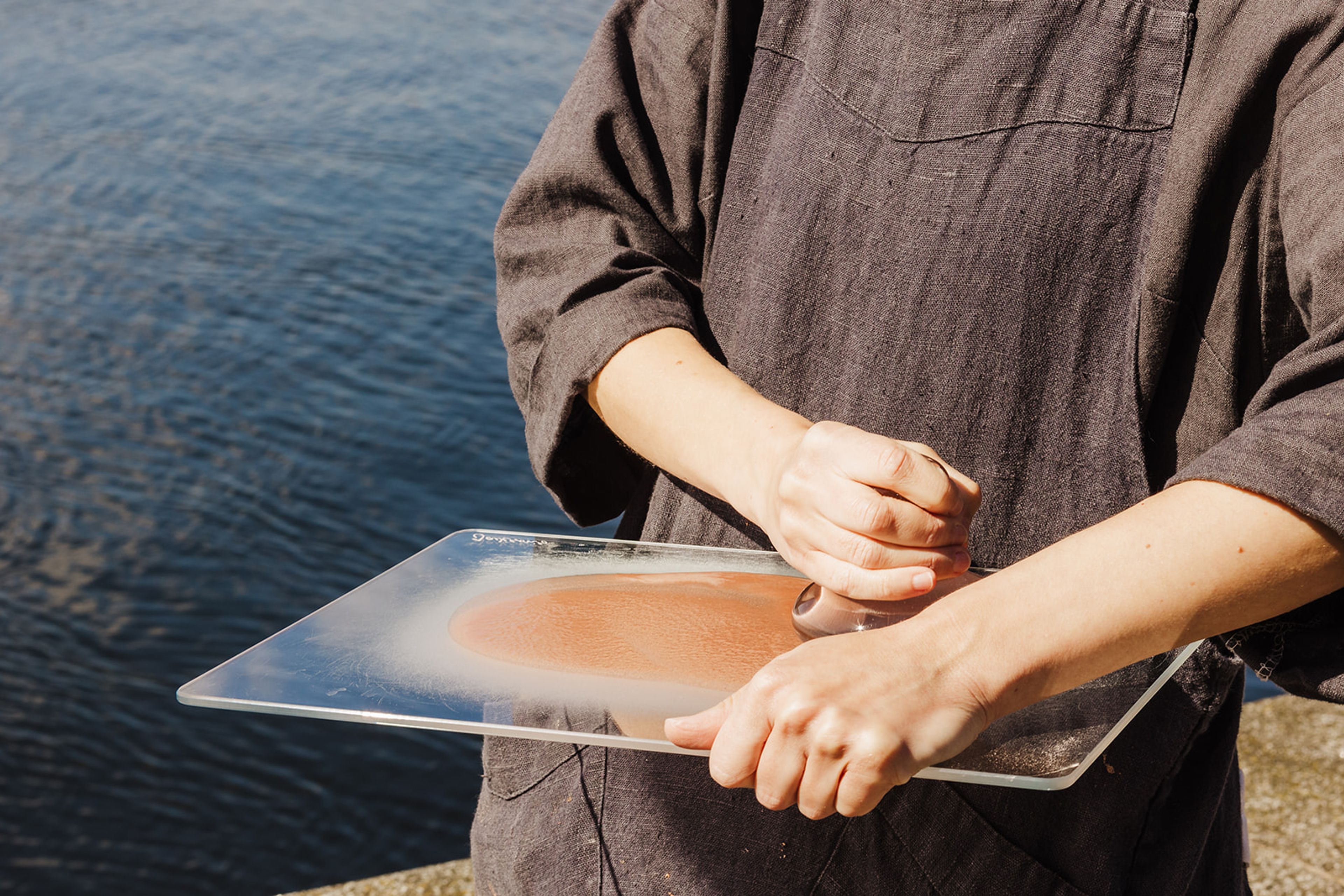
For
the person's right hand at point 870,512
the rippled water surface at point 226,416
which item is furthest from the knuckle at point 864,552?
the rippled water surface at point 226,416

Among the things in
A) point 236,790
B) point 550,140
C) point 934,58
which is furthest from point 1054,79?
point 236,790

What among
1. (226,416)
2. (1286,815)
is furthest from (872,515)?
(226,416)

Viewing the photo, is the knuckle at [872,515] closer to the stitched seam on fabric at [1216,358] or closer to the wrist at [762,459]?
the wrist at [762,459]

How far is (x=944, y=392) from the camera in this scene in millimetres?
1095

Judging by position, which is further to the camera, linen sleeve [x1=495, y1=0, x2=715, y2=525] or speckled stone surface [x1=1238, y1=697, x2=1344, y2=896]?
speckled stone surface [x1=1238, y1=697, x2=1344, y2=896]

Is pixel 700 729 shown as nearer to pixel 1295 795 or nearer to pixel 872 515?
pixel 872 515

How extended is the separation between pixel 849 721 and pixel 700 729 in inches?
4.6

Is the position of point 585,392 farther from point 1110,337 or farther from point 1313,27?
point 1313,27

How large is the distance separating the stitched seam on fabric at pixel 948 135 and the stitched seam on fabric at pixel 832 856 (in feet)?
2.06

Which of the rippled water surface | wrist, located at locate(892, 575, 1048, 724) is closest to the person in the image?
wrist, located at locate(892, 575, 1048, 724)

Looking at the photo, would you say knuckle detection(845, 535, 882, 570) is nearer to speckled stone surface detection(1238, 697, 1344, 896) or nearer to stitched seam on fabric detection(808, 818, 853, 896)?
stitched seam on fabric detection(808, 818, 853, 896)

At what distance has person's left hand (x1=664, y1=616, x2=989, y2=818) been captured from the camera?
806 mm

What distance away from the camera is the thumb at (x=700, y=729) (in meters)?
0.86

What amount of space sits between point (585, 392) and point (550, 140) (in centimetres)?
28
